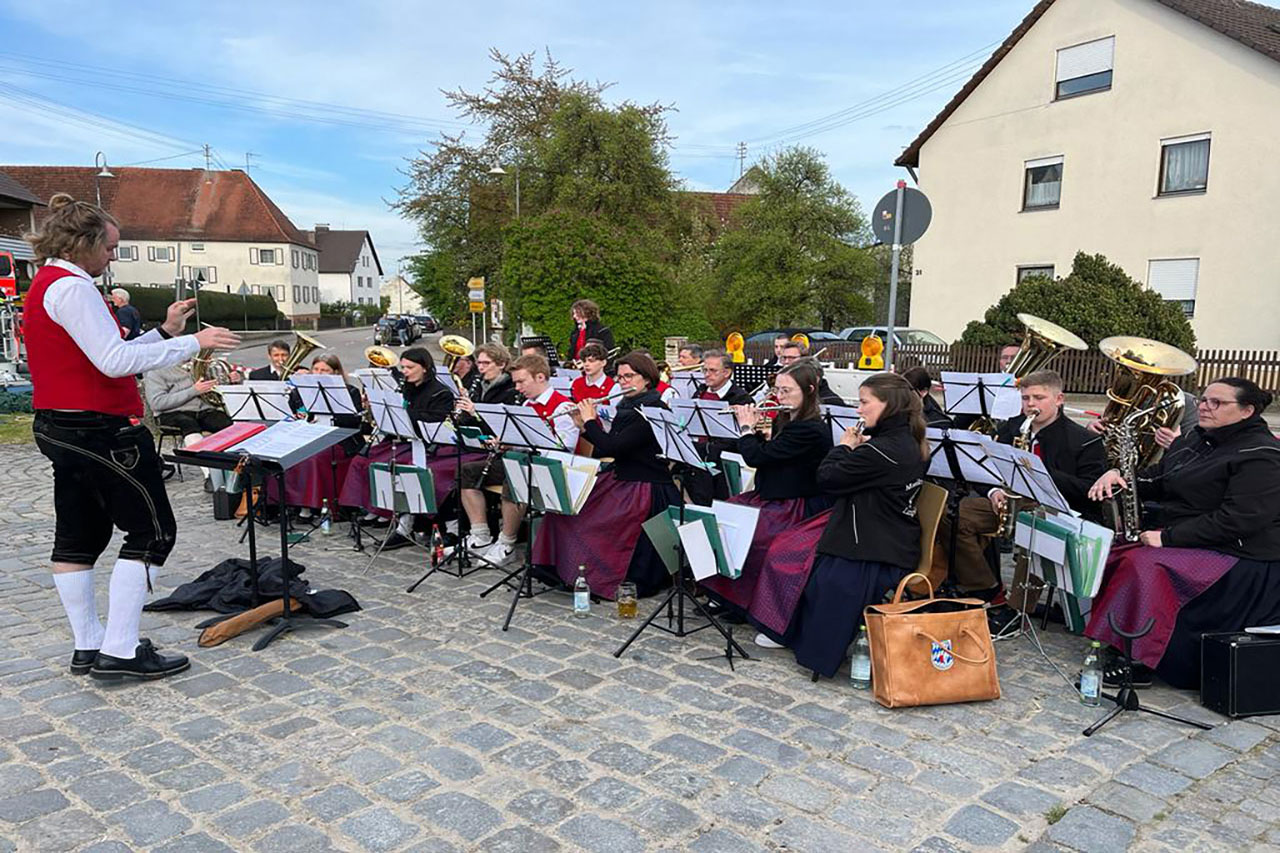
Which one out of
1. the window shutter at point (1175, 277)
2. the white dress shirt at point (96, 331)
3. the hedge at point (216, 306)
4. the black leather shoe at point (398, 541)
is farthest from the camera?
the hedge at point (216, 306)

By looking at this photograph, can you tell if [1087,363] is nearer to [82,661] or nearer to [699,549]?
[699,549]

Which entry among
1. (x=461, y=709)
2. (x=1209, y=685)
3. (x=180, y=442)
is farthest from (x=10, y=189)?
(x=1209, y=685)

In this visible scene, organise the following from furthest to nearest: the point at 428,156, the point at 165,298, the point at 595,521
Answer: the point at 165,298 < the point at 428,156 < the point at 595,521

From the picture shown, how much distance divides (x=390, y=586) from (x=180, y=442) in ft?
17.6

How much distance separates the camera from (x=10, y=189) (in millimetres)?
31734

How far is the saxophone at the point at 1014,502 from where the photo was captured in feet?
16.7

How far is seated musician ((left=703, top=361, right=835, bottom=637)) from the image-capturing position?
477cm

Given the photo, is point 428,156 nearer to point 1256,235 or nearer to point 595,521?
point 1256,235

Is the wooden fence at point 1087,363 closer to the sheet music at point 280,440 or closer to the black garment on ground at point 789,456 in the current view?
the black garment on ground at point 789,456

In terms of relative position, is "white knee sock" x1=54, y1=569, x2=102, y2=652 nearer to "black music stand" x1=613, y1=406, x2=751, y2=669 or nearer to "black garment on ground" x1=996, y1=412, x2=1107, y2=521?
"black music stand" x1=613, y1=406, x2=751, y2=669

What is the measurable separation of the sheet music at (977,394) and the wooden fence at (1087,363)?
27.0 ft

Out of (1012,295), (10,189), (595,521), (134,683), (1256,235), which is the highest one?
(10,189)

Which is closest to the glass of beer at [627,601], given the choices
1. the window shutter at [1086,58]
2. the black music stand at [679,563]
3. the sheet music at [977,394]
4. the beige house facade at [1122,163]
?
the black music stand at [679,563]

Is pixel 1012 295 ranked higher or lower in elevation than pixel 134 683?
higher
